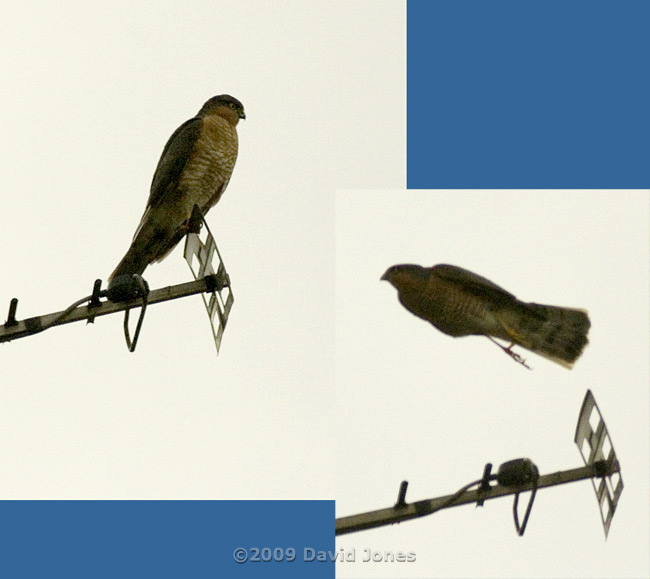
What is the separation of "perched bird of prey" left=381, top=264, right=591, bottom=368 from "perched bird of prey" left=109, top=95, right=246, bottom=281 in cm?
111

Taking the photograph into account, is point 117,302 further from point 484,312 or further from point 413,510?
point 484,312

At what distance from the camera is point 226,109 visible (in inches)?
257

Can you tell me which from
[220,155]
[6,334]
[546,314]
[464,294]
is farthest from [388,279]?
[6,334]

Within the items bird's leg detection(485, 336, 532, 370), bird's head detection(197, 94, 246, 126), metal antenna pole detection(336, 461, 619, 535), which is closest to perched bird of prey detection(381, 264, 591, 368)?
bird's leg detection(485, 336, 532, 370)

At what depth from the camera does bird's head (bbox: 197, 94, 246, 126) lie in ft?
21.3

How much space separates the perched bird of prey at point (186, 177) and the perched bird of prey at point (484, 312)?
1107 mm

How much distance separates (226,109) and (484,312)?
1.91 meters

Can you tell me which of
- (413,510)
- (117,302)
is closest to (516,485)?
(413,510)

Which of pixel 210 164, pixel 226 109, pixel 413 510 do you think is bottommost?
pixel 413 510

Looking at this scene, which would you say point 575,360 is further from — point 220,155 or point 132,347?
point 132,347

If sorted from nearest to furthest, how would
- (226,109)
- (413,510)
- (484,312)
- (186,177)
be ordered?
1. (413,510)
2. (484,312)
3. (186,177)
4. (226,109)

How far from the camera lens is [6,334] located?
337cm

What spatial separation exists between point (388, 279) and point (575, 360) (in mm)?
1056

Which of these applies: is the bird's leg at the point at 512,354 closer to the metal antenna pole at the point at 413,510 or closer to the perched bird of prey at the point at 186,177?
the perched bird of prey at the point at 186,177
